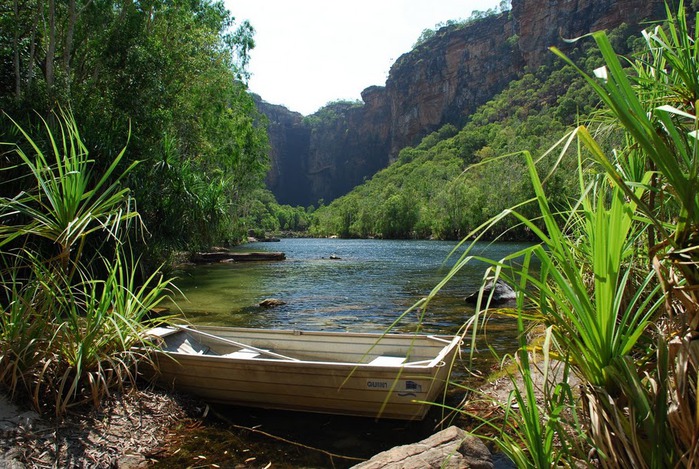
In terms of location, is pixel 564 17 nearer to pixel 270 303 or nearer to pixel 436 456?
pixel 270 303

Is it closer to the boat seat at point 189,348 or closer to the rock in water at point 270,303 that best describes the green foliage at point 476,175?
the rock in water at point 270,303

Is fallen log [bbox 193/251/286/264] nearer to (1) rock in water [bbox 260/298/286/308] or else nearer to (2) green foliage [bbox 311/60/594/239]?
(1) rock in water [bbox 260/298/286/308]

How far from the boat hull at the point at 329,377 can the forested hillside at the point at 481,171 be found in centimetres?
4618

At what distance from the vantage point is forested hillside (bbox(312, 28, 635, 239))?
6650 centimetres

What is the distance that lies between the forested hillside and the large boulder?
1911 inches

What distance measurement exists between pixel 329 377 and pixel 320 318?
716cm

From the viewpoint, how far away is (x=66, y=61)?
49.0 ft

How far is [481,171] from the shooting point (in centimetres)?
6806

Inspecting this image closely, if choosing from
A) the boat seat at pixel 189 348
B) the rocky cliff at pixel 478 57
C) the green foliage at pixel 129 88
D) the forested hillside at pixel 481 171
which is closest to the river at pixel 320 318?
the boat seat at pixel 189 348

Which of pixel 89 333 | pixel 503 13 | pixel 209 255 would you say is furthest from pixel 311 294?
pixel 503 13

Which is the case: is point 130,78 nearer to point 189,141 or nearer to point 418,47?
point 189,141

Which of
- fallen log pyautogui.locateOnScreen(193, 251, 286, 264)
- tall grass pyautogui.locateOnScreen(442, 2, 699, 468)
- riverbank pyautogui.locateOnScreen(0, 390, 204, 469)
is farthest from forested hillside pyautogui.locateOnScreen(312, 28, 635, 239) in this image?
tall grass pyautogui.locateOnScreen(442, 2, 699, 468)

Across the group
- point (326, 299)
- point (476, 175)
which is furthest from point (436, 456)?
point (476, 175)

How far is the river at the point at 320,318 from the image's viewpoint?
462 cm
